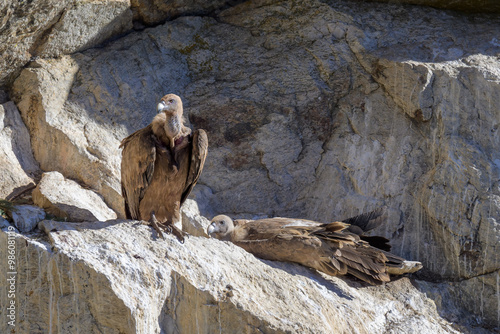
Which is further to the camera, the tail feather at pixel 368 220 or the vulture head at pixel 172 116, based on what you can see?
the tail feather at pixel 368 220

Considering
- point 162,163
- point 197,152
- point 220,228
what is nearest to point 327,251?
point 220,228

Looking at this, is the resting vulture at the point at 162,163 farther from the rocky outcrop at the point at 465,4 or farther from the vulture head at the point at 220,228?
the rocky outcrop at the point at 465,4

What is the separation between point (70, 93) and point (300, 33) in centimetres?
321

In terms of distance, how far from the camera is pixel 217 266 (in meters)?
5.78

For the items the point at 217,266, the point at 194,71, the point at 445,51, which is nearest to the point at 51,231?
the point at 217,266

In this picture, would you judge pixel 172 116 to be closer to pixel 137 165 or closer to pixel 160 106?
pixel 160 106

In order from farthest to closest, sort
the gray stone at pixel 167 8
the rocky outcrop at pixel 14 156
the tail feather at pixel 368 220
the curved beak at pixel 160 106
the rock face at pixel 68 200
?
the gray stone at pixel 167 8 < the rocky outcrop at pixel 14 156 < the tail feather at pixel 368 220 < the rock face at pixel 68 200 < the curved beak at pixel 160 106

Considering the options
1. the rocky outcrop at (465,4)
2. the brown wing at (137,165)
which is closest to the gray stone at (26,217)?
the brown wing at (137,165)

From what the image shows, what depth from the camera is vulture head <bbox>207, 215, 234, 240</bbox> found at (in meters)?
7.20

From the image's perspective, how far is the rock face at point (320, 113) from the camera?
24.1 ft

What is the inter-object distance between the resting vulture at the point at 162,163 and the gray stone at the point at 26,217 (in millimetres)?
910

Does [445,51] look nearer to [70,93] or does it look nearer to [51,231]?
[70,93]

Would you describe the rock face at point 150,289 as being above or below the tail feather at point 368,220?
above

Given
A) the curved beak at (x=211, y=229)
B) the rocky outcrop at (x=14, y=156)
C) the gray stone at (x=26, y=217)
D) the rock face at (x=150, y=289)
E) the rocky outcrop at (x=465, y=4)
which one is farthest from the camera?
the rocky outcrop at (x=465, y=4)
